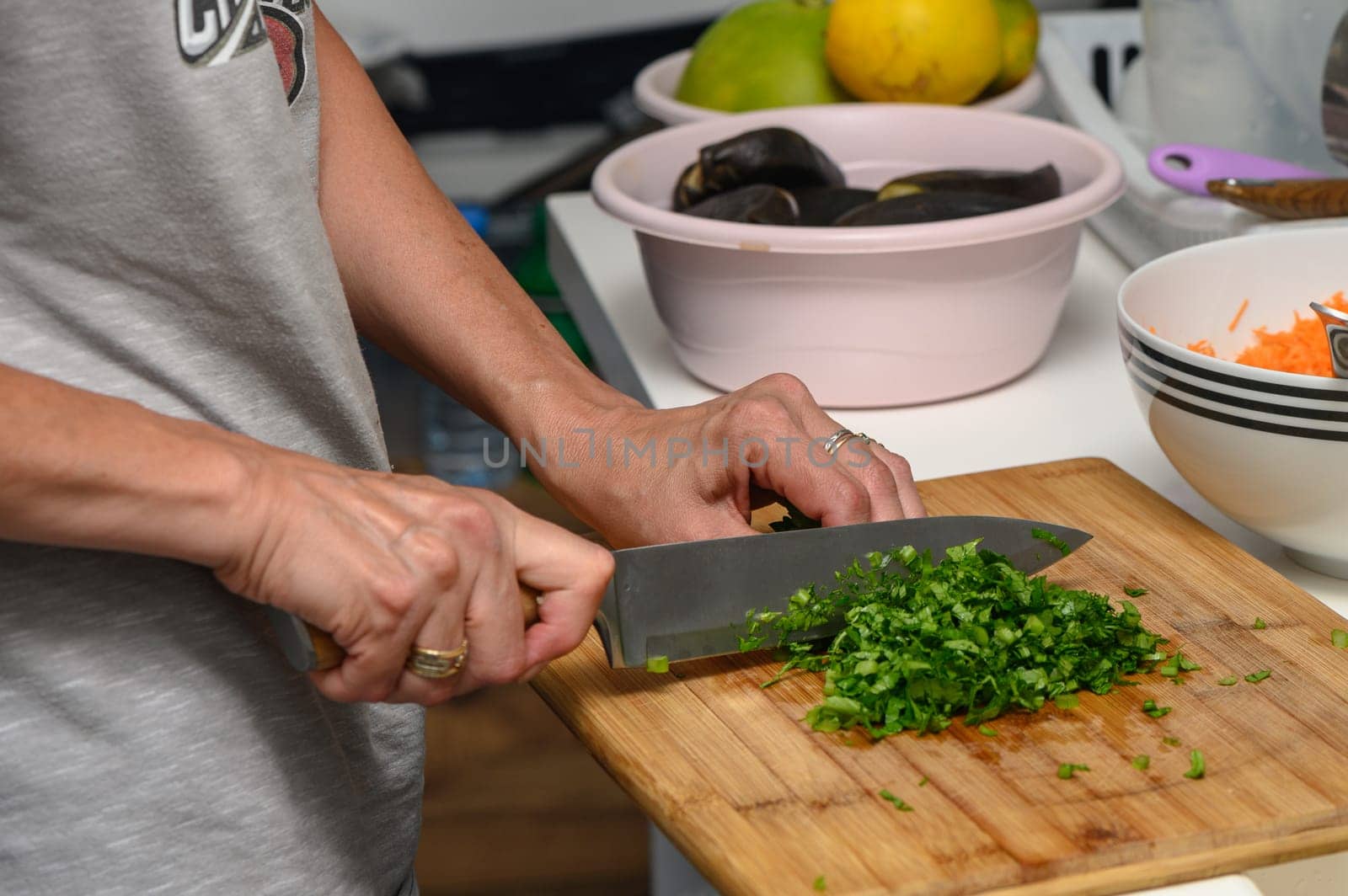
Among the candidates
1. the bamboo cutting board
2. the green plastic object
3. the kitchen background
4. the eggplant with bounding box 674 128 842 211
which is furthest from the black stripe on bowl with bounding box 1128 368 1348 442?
the kitchen background

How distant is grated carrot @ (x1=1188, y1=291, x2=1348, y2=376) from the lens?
0.93m

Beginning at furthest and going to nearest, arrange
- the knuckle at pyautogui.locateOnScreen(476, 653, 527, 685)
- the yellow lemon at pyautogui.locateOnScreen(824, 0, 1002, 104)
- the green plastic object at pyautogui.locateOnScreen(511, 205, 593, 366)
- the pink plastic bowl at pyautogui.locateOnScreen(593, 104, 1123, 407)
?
the green plastic object at pyautogui.locateOnScreen(511, 205, 593, 366), the yellow lemon at pyautogui.locateOnScreen(824, 0, 1002, 104), the pink plastic bowl at pyautogui.locateOnScreen(593, 104, 1123, 407), the knuckle at pyautogui.locateOnScreen(476, 653, 527, 685)

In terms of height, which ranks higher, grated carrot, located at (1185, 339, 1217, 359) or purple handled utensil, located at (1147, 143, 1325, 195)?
purple handled utensil, located at (1147, 143, 1325, 195)

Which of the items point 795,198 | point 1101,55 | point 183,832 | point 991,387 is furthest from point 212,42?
point 1101,55

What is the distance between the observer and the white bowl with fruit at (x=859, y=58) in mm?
1350

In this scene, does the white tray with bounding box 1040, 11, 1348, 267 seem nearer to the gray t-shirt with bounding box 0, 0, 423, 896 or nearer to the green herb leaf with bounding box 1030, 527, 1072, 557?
the green herb leaf with bounding box 1030, 527, 1072, 557

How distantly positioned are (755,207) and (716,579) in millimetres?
427

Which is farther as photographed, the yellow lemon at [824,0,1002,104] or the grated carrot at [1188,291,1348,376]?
the yellow lemon at [824,0,1002,104]

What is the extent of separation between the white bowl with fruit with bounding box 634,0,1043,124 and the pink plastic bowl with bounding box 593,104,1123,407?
17 centimetres

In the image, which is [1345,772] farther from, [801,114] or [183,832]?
[801,114]

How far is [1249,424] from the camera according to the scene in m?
0.82

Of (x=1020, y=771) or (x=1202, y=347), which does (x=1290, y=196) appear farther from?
(x=1020, y=771)

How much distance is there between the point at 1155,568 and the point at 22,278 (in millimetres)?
699

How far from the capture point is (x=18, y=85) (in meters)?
0.63
